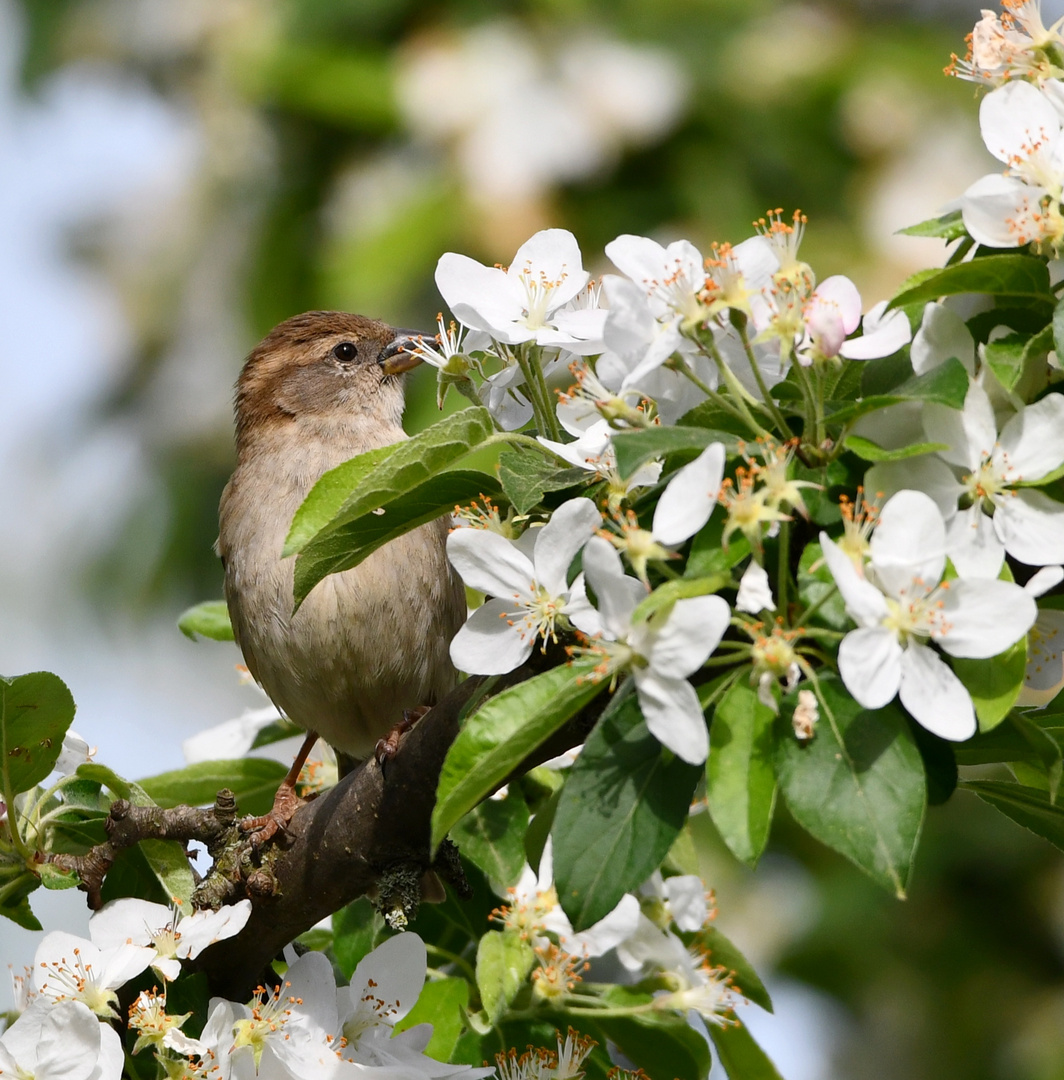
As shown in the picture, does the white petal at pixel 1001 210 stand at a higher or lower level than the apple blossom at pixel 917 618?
higher

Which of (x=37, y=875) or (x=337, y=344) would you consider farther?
(x=337, y=344)

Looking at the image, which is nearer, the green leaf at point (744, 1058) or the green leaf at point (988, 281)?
the green leaf at point (988, 281)

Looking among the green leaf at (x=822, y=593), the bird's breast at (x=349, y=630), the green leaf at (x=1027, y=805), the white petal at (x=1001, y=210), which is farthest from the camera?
the bird's breast at (x=349, y=630)

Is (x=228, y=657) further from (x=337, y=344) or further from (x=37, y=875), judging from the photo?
(x=37, y=875)

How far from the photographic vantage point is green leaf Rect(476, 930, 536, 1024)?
8.45ft

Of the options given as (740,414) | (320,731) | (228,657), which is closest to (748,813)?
(740,414)

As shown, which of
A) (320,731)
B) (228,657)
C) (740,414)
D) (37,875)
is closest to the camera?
(740,414)

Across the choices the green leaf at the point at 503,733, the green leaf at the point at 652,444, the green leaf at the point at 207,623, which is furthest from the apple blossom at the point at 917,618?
the green leaf at the point at 207,623

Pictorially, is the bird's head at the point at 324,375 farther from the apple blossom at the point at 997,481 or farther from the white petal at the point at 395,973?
Result: the apple blossom at the point at 997,481

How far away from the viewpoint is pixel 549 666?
2123 millimetres

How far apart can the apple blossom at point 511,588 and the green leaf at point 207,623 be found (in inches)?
69.3

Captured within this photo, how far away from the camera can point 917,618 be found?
171 cm

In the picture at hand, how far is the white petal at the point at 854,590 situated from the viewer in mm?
1676

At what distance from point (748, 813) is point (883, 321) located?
71 centimetres
